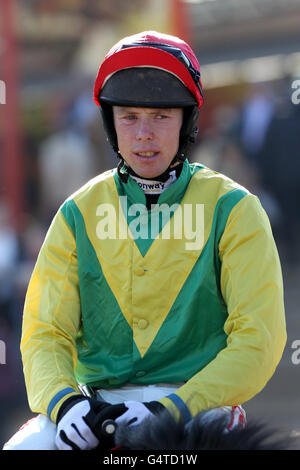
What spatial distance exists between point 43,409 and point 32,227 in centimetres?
646

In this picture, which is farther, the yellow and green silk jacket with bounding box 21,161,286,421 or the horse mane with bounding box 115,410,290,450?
the yellow and green silk jacket with bounding box 21,161,286,421

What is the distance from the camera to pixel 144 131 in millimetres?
2768

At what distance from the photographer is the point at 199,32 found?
12.1m

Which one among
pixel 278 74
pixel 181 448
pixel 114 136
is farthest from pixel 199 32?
pixel 181 448

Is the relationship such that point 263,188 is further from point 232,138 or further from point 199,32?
point 199,32

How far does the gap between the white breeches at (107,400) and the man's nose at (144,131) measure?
790mm

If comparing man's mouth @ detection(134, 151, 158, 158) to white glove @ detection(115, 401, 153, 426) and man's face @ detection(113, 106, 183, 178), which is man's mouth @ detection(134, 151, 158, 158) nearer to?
man's face @ detection(113, 106, 183, 178)

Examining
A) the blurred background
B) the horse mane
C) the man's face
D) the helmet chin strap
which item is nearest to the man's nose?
the man's face

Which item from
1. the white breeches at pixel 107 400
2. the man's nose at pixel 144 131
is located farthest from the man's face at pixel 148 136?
the white breeches at pixel 107 400

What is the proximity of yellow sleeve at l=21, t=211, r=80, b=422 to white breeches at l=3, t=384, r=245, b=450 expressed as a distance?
5 centimetres

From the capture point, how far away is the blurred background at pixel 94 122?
23.3ft

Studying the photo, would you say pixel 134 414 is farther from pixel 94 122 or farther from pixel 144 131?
pixel 94 122

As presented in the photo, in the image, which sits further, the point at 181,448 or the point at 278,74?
the point at 278,74

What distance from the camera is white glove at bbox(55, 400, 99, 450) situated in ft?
8.04
